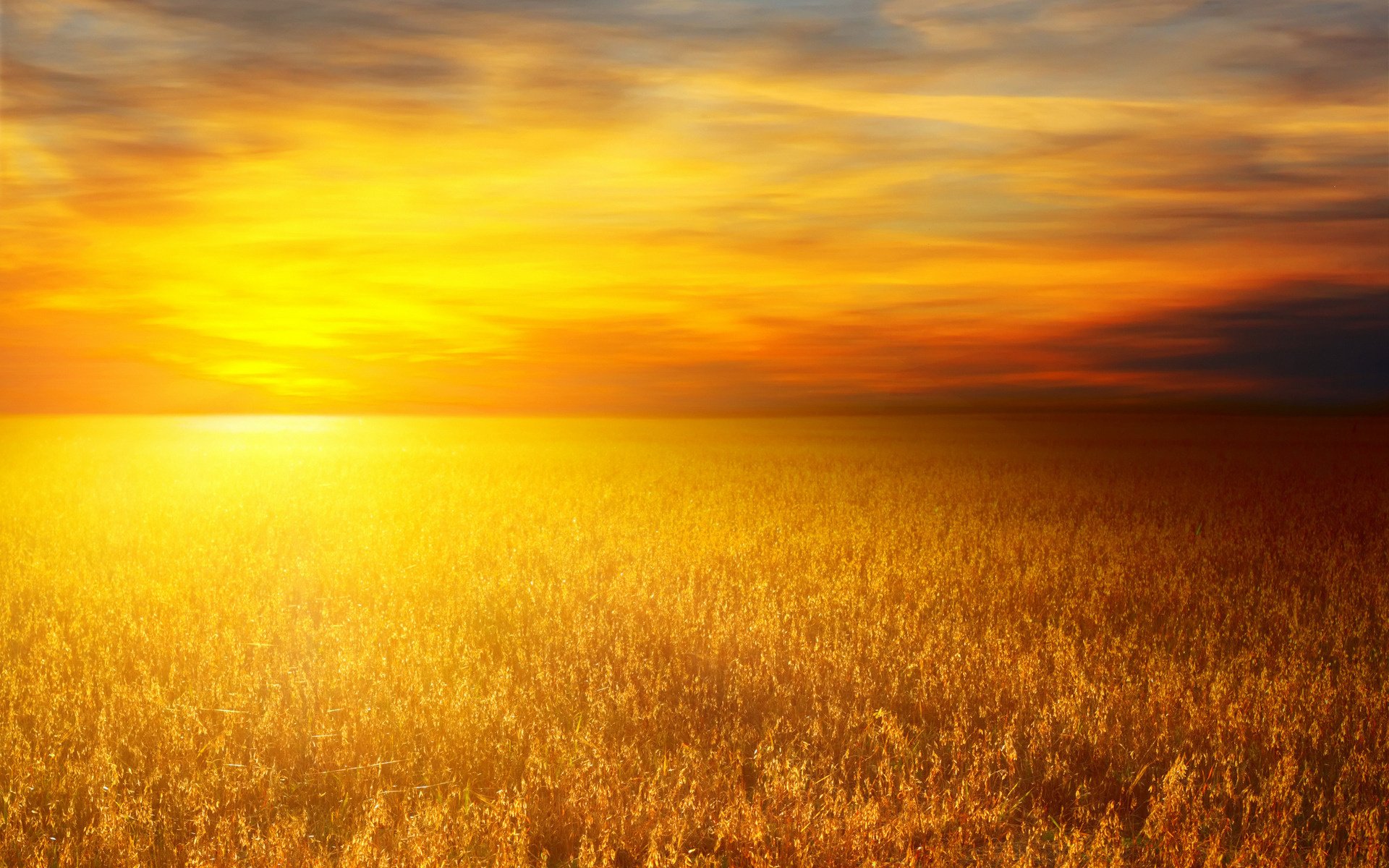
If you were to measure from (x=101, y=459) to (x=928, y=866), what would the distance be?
30259 mm

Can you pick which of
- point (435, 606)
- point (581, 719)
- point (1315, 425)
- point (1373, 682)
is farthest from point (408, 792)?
point (1315, 425)

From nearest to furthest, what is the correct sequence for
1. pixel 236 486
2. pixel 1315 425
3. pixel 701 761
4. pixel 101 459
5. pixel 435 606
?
pixel 701 761, pixel 435 606, pixel 236 486, pixel 101 459, pixel 1315 425

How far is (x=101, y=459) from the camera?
28094 millimetres

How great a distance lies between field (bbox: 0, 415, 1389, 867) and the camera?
13.8ft

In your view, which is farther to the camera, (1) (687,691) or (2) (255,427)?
(2) (255,427)

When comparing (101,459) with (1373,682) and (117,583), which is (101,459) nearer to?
(117,583)

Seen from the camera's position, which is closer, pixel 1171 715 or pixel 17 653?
pixel 1171 715

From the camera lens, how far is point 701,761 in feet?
16.4

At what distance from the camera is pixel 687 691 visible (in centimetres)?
600

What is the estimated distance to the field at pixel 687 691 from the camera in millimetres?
4219

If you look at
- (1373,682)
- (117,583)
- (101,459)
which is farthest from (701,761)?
(101,459)

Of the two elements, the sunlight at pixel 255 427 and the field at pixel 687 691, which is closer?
the field at pixel 687 691

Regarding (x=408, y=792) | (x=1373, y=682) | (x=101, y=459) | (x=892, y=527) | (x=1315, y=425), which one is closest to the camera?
A: (x=408, y=792)

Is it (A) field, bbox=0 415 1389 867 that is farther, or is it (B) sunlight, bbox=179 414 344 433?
(B) sunlight, bbox=179 414 344 433
